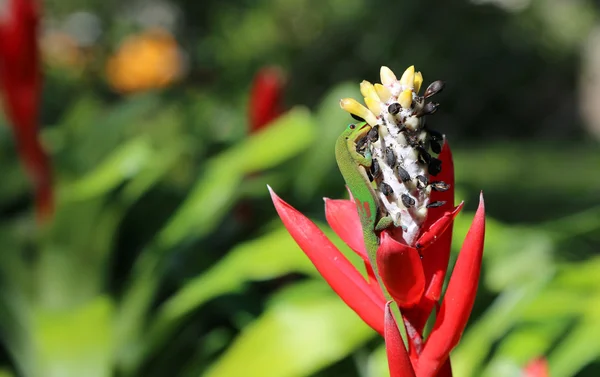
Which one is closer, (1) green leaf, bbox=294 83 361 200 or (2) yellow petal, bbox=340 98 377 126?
(2) yellow petal, bbox=340 98 377 126

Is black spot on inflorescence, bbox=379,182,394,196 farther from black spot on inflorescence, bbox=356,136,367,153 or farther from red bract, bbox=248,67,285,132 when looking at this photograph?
red bract, bbox=248,67,285,132

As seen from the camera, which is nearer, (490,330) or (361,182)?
(361,182)

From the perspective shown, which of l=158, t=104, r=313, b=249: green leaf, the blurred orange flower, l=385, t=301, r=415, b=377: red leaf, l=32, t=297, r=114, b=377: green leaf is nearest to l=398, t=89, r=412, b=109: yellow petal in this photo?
l=385, t=301, r=415, b=377: red leaf

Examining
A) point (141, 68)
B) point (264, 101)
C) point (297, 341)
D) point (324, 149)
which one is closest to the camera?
point (297, 341)

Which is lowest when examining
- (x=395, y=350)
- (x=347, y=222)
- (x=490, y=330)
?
(x=490, y=330)

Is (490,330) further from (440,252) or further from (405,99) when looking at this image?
(405,99)

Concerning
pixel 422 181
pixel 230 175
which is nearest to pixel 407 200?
pixel 422 181

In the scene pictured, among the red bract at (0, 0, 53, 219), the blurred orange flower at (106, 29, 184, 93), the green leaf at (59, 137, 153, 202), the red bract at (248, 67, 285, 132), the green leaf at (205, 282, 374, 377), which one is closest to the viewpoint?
the green leaf at (205, 282, 374, 377)

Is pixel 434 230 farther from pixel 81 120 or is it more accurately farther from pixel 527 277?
pixel 81 120
